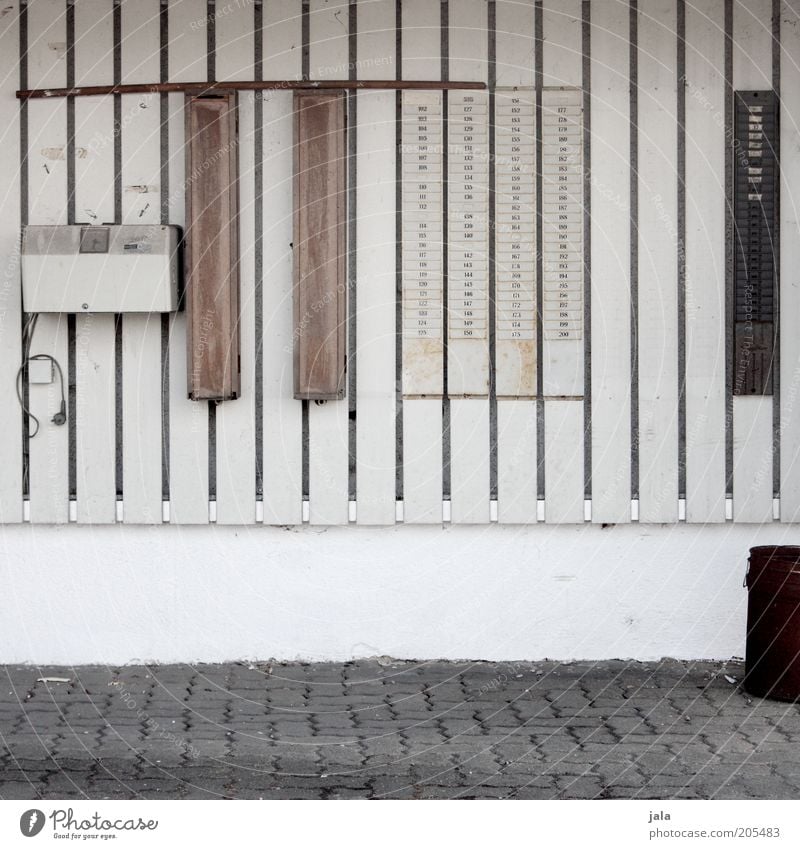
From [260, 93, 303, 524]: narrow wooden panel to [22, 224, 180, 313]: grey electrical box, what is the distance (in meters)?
0.47

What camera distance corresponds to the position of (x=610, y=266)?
6.27 m

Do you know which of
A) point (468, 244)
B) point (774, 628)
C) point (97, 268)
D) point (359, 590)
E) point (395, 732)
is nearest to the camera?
point (395, 732)

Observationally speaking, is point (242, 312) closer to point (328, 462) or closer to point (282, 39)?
point (328, 462)

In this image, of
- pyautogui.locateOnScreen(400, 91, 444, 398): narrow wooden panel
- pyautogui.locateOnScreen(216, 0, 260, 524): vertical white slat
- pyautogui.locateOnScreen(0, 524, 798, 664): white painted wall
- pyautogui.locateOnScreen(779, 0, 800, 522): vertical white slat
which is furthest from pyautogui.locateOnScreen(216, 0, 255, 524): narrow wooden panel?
pyautogui.locateOnScreen(779, 0, 800, 522): vertical white slat

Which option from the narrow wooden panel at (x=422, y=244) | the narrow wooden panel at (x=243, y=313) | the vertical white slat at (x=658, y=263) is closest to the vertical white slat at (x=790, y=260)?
the vertical white slat at (x=658, y=263)

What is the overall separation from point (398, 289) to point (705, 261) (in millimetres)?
1450

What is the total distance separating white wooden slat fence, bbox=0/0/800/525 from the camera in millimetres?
6207

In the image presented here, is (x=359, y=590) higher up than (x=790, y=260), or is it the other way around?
(x=790, y=260)

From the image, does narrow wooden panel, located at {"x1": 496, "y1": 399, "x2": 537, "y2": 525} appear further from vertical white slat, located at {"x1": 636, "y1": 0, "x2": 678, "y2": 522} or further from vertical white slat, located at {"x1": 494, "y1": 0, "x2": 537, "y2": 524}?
vertical white slat, located at {"x1": 636, "y1": 0, "x2": 678, "y2": 522}

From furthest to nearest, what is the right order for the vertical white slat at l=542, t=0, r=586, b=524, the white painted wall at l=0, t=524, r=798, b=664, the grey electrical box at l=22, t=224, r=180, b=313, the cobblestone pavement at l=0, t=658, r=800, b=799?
the white painted wall at l=0, t=524, r=798, b=664 < the vertical white slat at l=542, t=0, r=586, b=524 < the grey electrical box at l=22, t=224, r=180, b=313 < the cobblestone pavement at l=0, t=658, r=800, b=799

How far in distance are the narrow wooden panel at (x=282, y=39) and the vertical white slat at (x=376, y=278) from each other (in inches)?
11.7

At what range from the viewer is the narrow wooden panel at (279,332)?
20.4 ft

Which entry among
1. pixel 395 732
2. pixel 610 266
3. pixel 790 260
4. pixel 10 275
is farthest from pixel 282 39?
pixel 395 732

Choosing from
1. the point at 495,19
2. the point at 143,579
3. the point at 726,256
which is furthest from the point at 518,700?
the point at 495,19
